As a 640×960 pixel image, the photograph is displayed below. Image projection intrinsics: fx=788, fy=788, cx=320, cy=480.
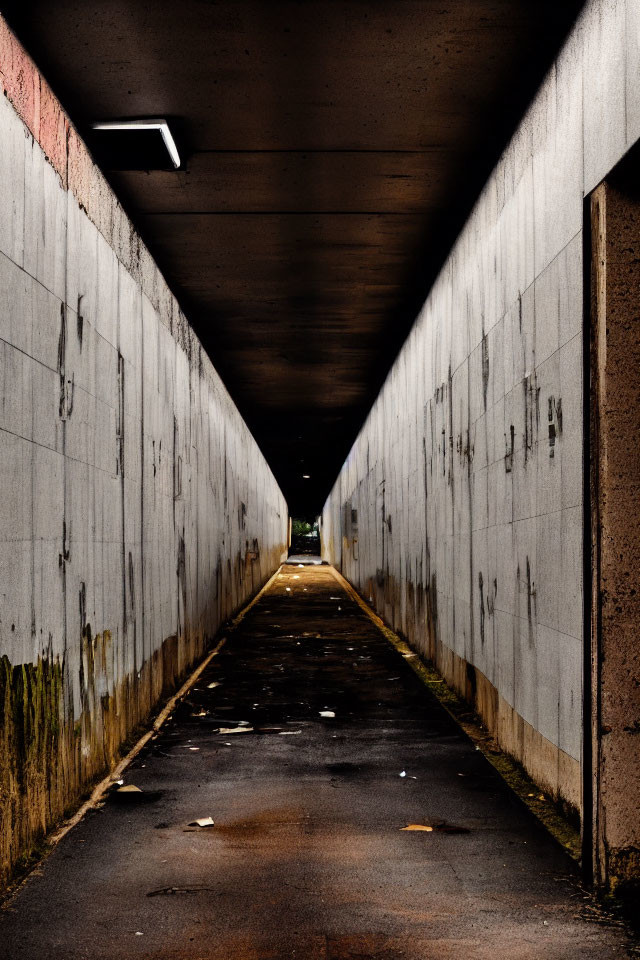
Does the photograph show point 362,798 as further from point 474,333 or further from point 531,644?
point 474,333

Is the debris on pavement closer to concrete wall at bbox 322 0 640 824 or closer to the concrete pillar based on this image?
concrete wall at bbox 322 0 640 824

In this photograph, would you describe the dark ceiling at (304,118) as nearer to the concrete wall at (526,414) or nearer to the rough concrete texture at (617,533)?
the concrete wall at (526,414)

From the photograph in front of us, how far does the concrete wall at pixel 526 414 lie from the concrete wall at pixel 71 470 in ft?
8.48

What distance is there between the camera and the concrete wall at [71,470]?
11.6ft

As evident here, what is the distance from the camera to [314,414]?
615 inches

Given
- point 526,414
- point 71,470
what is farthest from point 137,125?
point 526,414

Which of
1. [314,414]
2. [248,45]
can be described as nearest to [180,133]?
[248,45]

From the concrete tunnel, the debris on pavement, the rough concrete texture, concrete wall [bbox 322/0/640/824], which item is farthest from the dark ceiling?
the debris on pavement

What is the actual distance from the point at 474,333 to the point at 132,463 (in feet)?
9.15

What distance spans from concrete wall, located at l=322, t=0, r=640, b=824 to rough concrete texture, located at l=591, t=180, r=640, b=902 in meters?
0.32

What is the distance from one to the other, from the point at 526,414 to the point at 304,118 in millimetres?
2230

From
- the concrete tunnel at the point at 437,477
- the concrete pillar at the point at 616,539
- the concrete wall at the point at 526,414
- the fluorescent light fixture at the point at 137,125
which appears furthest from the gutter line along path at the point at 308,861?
the fluorescent light fixture at the point at 137,125

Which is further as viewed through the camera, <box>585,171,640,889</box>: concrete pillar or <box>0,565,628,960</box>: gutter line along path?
<box>585,171,640,889</box>: concrete pillar

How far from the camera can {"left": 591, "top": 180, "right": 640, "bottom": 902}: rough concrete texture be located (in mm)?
3234
